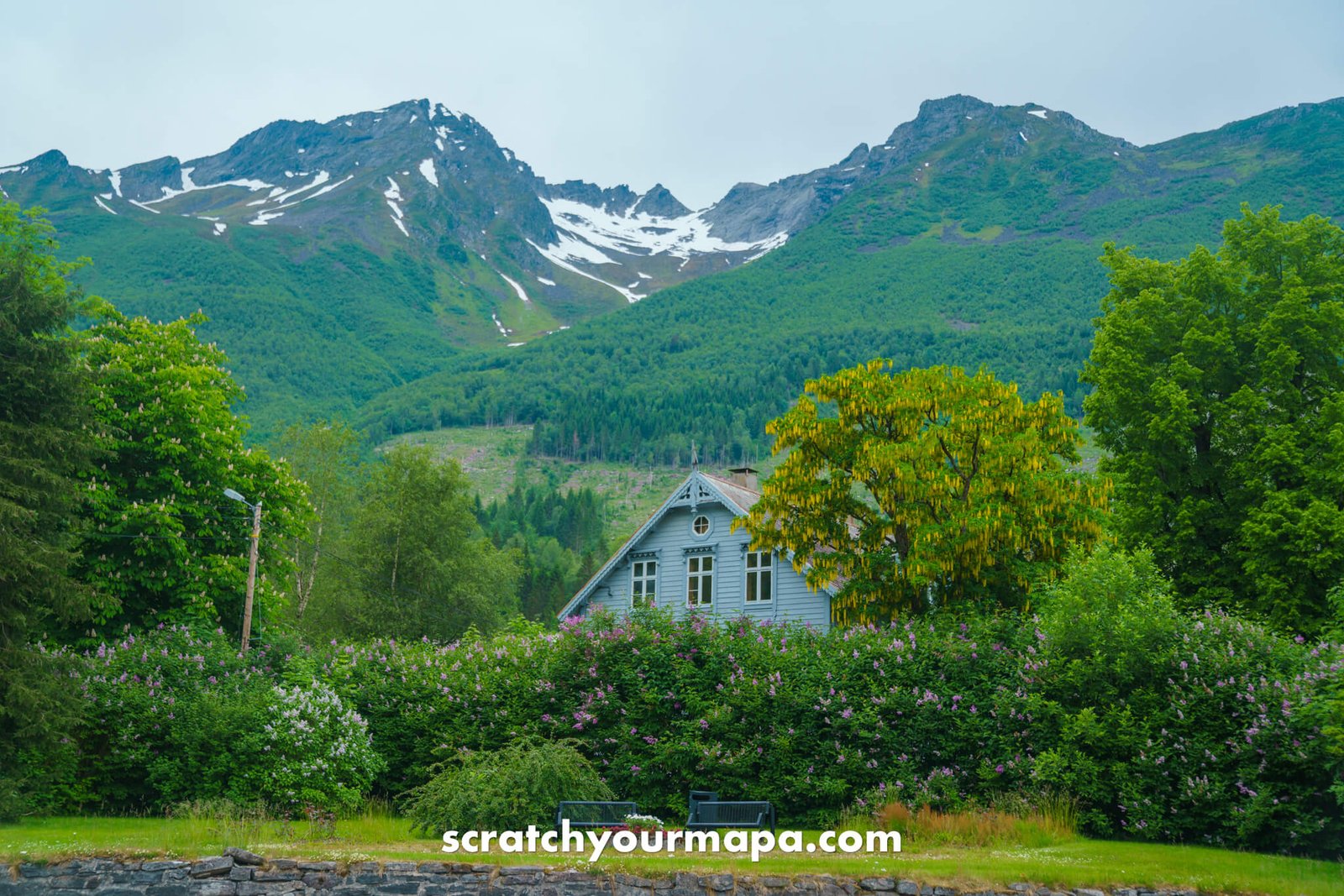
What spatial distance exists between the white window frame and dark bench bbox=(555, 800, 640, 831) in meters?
16.7

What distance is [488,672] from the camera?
24859mm

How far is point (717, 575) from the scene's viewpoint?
37500mm

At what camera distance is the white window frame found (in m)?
36.2

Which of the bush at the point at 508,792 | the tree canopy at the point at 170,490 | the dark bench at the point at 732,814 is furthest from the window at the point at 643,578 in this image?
the bush at the point at 508,792

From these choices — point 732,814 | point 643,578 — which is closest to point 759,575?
point 643,578

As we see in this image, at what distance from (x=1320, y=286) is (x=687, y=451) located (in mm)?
152652

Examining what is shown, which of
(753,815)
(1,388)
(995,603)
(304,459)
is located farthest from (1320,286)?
(304,459)

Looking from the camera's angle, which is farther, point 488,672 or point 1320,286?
point 1320,286

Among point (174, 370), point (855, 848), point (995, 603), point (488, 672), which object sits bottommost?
point (855, 848)

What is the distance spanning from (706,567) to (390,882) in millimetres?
23044

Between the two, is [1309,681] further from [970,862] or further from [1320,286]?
[1320,286]

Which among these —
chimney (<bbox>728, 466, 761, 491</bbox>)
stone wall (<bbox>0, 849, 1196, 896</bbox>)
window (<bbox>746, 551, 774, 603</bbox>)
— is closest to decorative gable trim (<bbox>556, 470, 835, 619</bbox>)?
window (<bbox>746, 551, 774, 603</bbox>)

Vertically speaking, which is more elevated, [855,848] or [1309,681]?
[1309,681]

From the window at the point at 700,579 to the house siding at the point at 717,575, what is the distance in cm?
15
